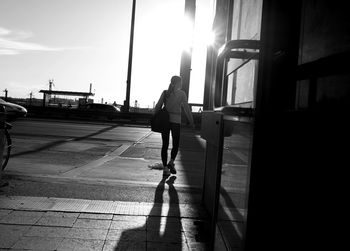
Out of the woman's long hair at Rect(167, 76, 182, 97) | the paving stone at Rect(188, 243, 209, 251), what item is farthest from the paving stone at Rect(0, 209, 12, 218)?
the woman's long hair at Rect(167, 76, 182, 97)

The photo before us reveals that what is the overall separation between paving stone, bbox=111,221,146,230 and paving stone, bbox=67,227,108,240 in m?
0.16

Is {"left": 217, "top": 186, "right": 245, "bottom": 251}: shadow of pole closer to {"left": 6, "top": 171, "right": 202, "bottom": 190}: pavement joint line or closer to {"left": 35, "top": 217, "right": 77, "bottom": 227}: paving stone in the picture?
{"left": 35, "top": 217, "right": 77, "bottom": 227}: paving stone

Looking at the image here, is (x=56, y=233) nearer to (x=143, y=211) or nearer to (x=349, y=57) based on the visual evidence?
(x=143, y=211)

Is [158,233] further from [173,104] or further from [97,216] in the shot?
[173,104]

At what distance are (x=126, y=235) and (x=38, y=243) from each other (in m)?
0.74

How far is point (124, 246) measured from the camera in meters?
3.40

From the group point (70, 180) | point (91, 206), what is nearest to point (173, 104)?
point (70, 180)

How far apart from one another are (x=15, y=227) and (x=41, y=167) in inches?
135

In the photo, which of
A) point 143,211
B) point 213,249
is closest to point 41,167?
point 143,211

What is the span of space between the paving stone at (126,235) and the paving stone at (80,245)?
155 mm

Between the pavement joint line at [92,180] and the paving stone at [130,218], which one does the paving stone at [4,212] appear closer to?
the paving stone at [130,218]

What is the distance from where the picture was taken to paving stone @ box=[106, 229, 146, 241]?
3.58 m

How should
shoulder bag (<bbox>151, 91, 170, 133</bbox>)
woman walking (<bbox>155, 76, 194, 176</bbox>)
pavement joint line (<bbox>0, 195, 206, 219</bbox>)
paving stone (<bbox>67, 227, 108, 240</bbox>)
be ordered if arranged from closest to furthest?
paving stone (<bbox>67, 227, 108, 240</bbox>), pavement joint line (<bbox>0, 195, 206, 219</bbox>), shoulder bag (<bbox>151, 91, 170, 133</bbox>), woman walking (<bbox>155, 76, 194, 176</bbox>)

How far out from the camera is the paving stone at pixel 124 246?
3.35 meters
